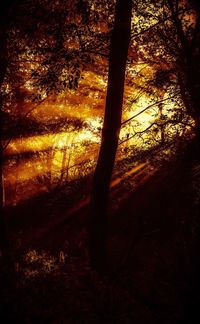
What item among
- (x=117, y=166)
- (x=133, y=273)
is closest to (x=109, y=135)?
(x=117, y=166)

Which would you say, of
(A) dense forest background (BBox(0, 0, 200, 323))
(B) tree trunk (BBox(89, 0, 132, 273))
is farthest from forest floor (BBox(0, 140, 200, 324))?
(B) tree trunk (BBox(89, 0, 132, 273))

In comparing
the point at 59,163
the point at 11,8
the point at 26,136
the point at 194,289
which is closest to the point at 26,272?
the point at 194,289

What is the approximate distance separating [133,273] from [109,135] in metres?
4.13

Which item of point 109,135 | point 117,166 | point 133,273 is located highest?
point 109,135

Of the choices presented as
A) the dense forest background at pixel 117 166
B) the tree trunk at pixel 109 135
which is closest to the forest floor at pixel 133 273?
the dense forest background at pixel 117 166

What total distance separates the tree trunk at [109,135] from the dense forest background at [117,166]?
0.08 ft

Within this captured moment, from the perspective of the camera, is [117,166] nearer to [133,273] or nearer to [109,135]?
[109,135]

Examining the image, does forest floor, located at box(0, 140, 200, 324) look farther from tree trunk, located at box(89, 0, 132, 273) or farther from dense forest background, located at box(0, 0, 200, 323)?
tree trunk, located at box(89, 0, 132, 273)

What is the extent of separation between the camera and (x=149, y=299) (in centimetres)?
566

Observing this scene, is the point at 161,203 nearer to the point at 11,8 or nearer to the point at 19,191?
the point at 11,8

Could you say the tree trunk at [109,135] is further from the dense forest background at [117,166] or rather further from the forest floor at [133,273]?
the forest floor at [133,273]

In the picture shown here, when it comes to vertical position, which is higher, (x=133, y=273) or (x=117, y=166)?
(x=117, y=166)

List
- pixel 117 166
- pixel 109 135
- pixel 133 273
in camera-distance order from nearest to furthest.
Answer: pixel 109 135, pixel 133 273, pixel 117 166

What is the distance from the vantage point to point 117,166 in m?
8.69
